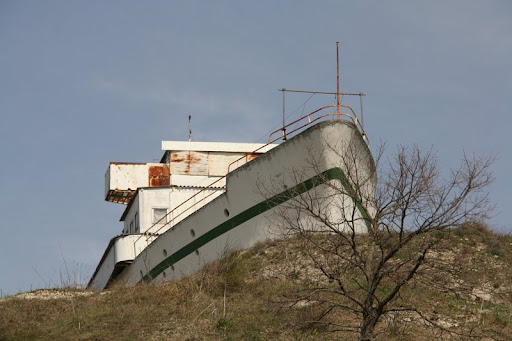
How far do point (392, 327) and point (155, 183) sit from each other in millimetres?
18622

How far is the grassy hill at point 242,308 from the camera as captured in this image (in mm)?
19453

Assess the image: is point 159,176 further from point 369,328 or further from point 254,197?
→ point 369,328

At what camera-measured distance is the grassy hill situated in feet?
63.8

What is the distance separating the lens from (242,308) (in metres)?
21.5

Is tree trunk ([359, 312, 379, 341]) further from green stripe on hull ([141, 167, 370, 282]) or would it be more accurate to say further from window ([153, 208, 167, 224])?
window ([153, 208, 167, 224])

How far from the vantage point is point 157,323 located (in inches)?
802

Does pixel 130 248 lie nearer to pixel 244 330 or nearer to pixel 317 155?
pixel 317 155

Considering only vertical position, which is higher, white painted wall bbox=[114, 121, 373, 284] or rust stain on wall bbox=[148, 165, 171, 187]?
rust stain on wall bbox=[148, 165, 171, 187]

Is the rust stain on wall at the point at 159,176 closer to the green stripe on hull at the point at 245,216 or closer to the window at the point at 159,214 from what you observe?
the window at the point at 159,214

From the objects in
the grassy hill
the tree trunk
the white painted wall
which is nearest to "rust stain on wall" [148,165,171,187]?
the white painted wall

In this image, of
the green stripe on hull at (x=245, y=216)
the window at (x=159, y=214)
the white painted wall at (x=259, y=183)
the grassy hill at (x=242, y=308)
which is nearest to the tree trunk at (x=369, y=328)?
the grassy hill at (x=242, y=308)

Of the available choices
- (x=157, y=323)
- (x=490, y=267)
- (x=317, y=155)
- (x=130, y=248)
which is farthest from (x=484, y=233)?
(x=130, y=248)

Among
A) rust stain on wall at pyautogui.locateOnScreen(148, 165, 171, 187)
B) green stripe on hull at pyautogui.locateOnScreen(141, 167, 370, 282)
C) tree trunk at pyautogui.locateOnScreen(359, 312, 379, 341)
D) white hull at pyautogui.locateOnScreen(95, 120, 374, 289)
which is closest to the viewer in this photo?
tree trunk at pyautogui.locateOnScreen(359, 312, 379, 341)

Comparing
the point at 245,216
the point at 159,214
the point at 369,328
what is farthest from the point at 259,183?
the point at 369,328
